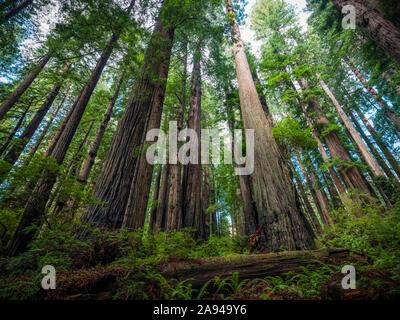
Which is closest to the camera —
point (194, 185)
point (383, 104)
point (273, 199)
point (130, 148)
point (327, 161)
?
point (273, 199)

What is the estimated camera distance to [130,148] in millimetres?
3736

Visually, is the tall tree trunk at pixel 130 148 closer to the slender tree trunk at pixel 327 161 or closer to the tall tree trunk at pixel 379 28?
the tall tree trunk at pixel 379 28

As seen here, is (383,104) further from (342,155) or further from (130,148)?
(130,148)

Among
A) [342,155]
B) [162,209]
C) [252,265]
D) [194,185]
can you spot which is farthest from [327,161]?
[162,209]

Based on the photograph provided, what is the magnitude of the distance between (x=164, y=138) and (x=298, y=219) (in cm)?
1029

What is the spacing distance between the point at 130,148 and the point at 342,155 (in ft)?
29.2

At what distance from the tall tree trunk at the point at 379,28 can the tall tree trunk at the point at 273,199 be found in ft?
9.77

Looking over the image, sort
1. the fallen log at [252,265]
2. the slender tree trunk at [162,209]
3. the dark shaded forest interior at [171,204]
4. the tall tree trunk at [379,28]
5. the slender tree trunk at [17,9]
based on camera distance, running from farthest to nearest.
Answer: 1. the slender tree trunk at [162,209]
2. the slender tree trunk at [17,9]
3. the tall tree trunk at [379,28]
4. the fallen log at [252,265]
5. the dark shaded forest interior at [171,204]

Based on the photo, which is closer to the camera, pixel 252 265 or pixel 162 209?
pixel 252 265

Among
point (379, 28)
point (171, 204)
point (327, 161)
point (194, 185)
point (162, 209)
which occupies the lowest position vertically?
point (171, 204)

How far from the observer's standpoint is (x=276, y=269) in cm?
214

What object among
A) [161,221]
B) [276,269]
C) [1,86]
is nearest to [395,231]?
[276,269]

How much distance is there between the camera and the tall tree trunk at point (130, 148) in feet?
9.97

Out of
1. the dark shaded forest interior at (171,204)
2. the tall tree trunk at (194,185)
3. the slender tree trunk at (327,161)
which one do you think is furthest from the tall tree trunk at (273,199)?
the slender tree trunk at (327,161)
